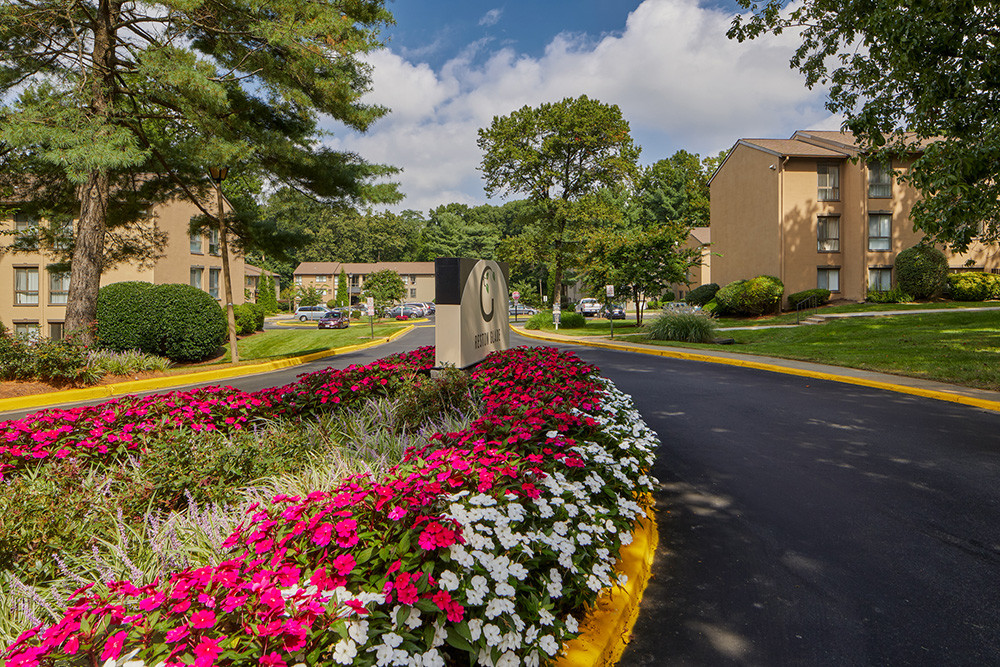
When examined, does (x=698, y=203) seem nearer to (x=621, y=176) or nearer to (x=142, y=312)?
(x=621, y=176)

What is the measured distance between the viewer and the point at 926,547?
3.95m

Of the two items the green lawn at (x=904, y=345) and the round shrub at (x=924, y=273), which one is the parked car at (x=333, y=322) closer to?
the green lawn at (x=904, y=345)

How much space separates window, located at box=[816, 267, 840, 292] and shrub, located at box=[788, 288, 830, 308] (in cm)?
162

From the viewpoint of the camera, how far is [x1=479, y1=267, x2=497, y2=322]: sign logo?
8961 millimetres

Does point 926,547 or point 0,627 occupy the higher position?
point 0,627

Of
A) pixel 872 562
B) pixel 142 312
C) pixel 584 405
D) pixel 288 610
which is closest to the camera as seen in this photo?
pixel 288 610

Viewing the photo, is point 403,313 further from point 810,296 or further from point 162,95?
point 162,95

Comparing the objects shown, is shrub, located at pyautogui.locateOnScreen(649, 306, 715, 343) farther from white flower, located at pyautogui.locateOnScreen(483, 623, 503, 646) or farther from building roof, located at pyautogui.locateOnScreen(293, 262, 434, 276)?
building roof, located at pyautogui.locateOnScreen(293, 262, 434, 276)

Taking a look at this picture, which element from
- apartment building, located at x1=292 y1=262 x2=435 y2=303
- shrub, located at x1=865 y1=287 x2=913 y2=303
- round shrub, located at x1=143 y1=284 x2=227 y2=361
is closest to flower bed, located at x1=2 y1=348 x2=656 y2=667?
round shrub, located at x1=143 y1=284 x2=227 y2=361

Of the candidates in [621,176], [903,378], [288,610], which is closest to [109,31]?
[288,610]

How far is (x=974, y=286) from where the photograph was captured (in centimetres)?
2898

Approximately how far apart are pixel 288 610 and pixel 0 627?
146 cm

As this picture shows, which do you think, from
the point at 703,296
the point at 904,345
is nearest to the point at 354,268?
the point at 703,296

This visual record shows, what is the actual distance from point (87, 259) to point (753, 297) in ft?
96.0
